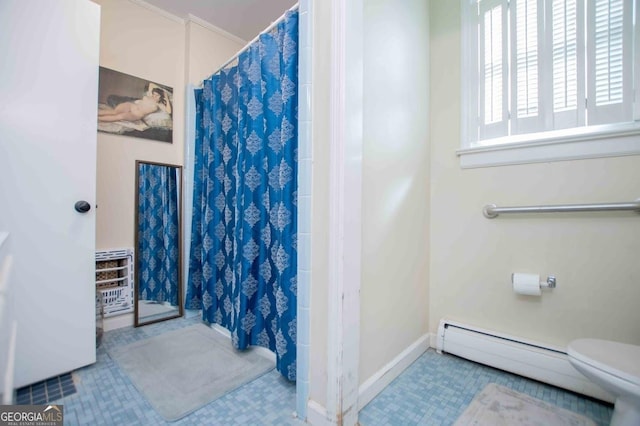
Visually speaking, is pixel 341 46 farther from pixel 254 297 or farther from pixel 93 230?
pixel 93 230

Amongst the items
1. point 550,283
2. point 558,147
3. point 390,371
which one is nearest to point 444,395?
point 390,371

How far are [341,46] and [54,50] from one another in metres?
1.37

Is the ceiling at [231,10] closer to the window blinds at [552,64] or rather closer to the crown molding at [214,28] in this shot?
the crown molding at [214,28]

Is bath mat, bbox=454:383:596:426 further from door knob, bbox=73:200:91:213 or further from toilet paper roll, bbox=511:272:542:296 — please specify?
door knob, bbox=73:200:91:213

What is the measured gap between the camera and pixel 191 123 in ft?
6.72

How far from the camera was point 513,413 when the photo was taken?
41.2 inches

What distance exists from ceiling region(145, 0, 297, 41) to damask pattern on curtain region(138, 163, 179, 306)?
1.19 m

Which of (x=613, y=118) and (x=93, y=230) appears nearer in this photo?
(x=613, y=118)

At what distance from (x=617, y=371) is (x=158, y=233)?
2.42 meters

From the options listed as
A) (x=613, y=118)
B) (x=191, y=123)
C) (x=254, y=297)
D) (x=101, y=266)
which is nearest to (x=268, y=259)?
(x=254, y=297)

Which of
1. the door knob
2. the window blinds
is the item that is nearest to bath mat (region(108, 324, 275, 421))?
the door knob

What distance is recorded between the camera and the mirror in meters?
1.84

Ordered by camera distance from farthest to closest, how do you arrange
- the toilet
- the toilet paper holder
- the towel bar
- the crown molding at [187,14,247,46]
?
the crown molding at [187,14,247,46], the toilet paper holder, the towel bar, the toilet

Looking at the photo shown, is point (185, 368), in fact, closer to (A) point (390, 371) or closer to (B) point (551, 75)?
(A) point (390, 371)
